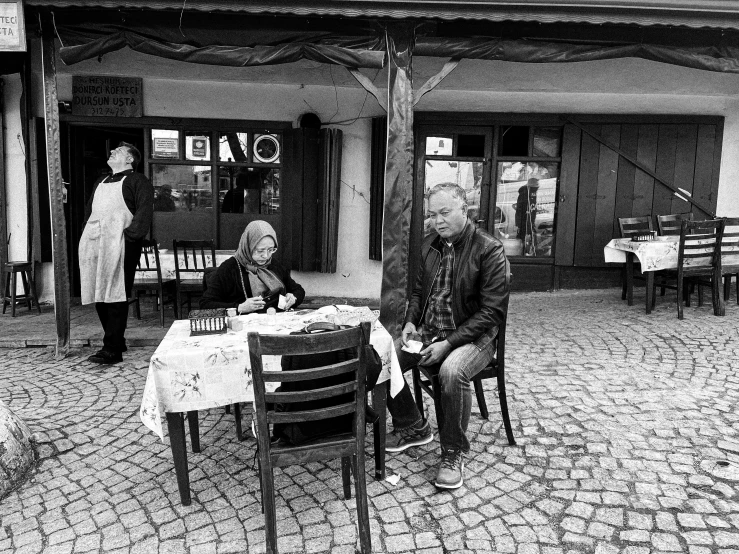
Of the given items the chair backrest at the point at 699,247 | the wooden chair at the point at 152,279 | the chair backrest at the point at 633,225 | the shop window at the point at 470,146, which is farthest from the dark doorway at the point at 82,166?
the chair backrest at the point at 699,247

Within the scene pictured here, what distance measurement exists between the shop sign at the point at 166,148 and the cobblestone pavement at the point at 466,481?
3666mm

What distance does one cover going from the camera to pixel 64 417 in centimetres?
373

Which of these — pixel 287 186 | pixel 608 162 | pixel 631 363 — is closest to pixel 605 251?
pixel 608 162

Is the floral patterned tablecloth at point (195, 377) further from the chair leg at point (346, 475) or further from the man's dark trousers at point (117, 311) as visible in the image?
the man's dark trousers at point (117, 311)

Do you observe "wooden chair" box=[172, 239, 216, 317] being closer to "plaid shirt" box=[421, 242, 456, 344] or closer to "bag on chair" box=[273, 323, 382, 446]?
"plaid shirt" box=[421, 242, 456, 344]

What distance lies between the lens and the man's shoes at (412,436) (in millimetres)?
3252

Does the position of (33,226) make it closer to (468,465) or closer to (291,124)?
(291,124)

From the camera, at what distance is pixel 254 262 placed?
12.4 feet

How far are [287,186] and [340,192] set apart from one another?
0.71 meters

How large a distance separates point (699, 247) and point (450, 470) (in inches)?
190

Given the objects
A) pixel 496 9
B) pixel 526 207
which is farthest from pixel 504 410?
pixel 526 207

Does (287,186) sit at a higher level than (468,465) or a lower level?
higher

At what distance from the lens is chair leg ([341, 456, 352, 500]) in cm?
267

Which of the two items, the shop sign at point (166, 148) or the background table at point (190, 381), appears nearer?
the background table at point (190, 381)
